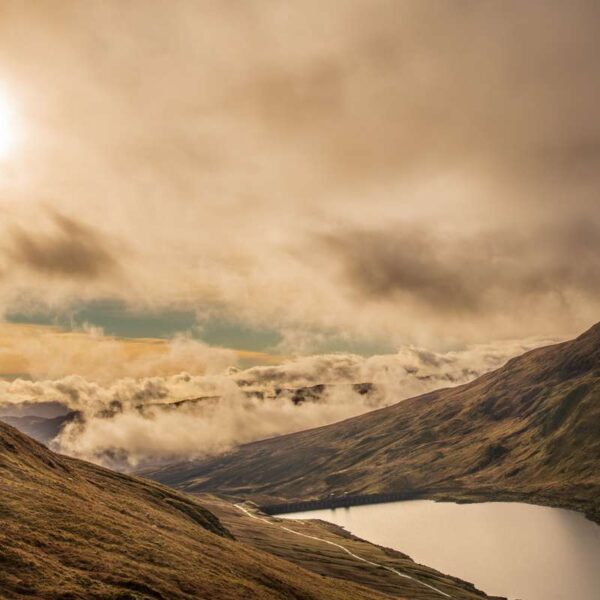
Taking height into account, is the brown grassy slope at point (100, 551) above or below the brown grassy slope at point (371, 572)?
above

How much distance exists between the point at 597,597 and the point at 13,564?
189289 millimetres

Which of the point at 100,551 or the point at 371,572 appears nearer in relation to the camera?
the point at 100,551

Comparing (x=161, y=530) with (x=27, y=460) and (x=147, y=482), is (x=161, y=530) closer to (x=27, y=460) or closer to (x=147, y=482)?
(x=27, y=460)

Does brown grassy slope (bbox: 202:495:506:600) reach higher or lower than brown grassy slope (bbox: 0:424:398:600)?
lower

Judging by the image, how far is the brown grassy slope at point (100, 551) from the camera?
2229 inches

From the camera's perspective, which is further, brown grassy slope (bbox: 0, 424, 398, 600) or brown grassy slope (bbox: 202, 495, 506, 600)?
brown grassy slope (bbox: 202, 495, 506, 600)

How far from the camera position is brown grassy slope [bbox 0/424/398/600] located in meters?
56.6

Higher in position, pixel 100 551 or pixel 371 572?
pixel 100 551

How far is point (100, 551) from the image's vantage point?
67688mm

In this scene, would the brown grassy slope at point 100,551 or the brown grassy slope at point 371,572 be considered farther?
the brown grassy slope at point 371,572

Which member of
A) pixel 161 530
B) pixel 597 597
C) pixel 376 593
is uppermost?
pixel 161 530

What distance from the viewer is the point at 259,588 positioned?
84688 millimetres

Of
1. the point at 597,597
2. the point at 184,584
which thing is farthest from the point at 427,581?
the point at 184,584

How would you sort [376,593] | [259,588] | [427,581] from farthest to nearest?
1. [427,581]
2. [376,593]
3. [259,588]
